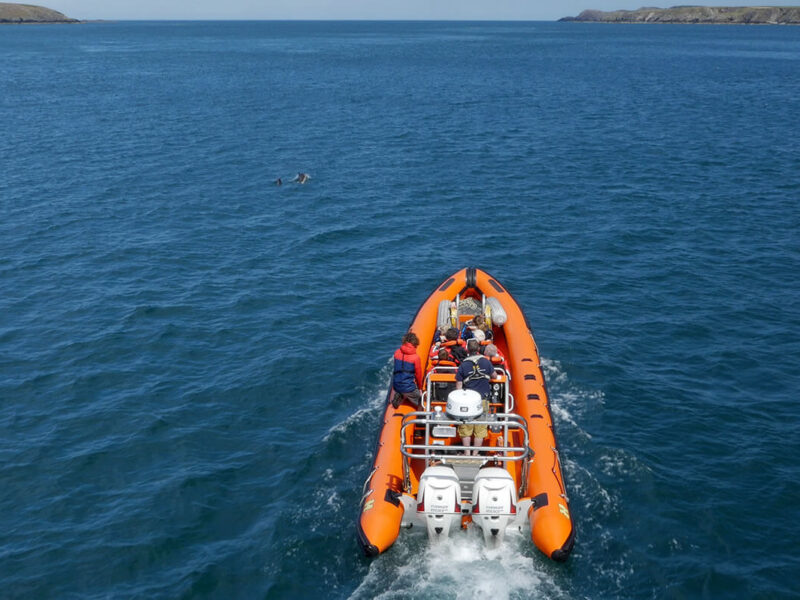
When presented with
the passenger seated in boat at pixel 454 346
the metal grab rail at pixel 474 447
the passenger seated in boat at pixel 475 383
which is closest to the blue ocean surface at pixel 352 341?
the metal grab rail at pixel 474 447

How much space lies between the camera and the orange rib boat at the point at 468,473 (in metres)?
12.1

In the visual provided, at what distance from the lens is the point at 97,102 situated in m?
63.4

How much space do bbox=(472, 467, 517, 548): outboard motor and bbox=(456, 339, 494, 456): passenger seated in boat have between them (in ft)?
4.45

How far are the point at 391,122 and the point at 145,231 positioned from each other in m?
29.2

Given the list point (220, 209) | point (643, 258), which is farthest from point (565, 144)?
point (220, 209)

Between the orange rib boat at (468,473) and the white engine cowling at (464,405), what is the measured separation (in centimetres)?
2

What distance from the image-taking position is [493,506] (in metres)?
12.0

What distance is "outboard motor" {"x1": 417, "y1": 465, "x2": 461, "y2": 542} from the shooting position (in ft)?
39.6

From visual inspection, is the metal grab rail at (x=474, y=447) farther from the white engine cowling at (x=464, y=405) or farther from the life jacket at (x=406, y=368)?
the life jacket at (x=406, y=368)

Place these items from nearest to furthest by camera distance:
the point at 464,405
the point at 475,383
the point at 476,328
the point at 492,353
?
the point at 464,405
the point at 475,383
the point at 492,353
the point at 476,328

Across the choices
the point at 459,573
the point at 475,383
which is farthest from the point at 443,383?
the point at 459,573

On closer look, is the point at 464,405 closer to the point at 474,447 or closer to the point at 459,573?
the point at 474,447

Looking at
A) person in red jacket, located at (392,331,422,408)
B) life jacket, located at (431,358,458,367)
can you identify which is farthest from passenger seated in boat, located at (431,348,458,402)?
person in red jacket, located at (392,331,422,408)

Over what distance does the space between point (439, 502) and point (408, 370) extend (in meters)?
3.78
